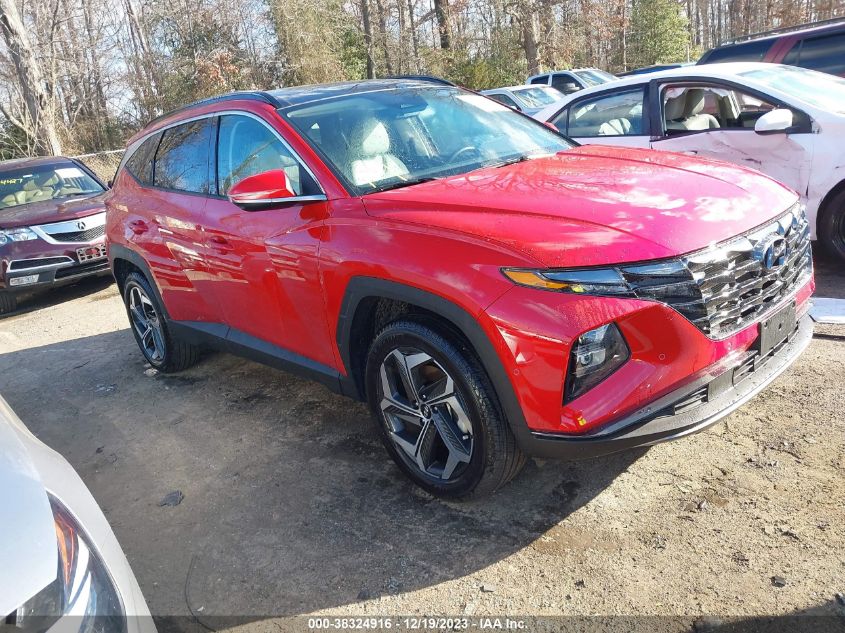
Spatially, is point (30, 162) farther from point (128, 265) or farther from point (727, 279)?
point (727, 279)

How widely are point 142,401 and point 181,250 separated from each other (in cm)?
122

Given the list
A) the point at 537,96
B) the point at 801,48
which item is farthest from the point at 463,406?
the point at 537,96

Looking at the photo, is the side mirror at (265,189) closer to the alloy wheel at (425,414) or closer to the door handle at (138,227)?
the alloy wheel at (425,414)

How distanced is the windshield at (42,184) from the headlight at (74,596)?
8.53 meters

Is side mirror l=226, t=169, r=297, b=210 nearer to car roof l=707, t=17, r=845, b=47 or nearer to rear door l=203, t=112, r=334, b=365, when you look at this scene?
rear door l=203, t=112, r=334, b=365

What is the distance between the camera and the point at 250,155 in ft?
12.3

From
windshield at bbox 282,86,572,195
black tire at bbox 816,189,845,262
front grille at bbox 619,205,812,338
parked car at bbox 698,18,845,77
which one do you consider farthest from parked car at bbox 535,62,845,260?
front grille at bbox 619,205,812,338

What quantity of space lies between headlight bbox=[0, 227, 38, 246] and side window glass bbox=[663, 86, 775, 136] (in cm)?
692

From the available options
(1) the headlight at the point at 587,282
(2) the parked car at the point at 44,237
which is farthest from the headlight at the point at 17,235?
(1) the headlight at the point at 587,282

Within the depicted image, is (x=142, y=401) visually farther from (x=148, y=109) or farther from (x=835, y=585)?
(x=148, y=109)

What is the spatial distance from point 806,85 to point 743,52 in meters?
3.50

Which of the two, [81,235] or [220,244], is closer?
[220,244]

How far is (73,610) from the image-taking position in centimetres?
145

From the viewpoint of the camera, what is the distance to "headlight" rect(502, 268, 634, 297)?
2.34m
